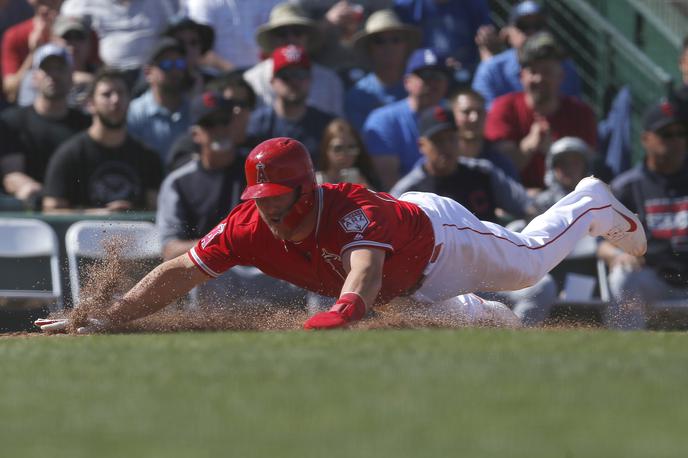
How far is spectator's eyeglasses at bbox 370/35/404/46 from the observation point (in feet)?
38.0

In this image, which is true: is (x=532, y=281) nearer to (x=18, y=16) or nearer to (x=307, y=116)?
(x=307, y=116)

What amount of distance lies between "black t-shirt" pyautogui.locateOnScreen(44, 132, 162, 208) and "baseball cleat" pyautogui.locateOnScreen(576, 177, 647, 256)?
155 inches

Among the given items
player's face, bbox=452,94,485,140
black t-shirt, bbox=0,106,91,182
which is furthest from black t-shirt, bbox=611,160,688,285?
black t-shirt, bbox=0,106,91,182

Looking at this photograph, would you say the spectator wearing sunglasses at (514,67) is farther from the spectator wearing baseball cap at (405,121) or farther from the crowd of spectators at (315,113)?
the spectator wearing baseball cap at (405,121)

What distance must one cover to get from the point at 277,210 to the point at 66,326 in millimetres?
1771

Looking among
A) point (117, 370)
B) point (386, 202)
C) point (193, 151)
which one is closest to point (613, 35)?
point (193, 151)

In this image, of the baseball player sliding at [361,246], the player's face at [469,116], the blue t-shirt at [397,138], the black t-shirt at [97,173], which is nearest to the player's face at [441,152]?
the player's face at [469,116]

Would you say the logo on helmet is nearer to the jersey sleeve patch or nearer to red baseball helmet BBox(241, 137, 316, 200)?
red baseball helmet BBox(241, 137, 316, 200)

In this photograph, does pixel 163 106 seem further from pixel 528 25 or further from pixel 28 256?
pixel 528 25

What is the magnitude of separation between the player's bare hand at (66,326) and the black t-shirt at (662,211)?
475 cm

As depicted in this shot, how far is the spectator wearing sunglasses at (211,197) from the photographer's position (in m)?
9.35

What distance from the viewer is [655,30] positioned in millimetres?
13727

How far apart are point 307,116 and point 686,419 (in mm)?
6963

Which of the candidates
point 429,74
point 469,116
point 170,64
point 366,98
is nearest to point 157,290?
A: point 170,64
